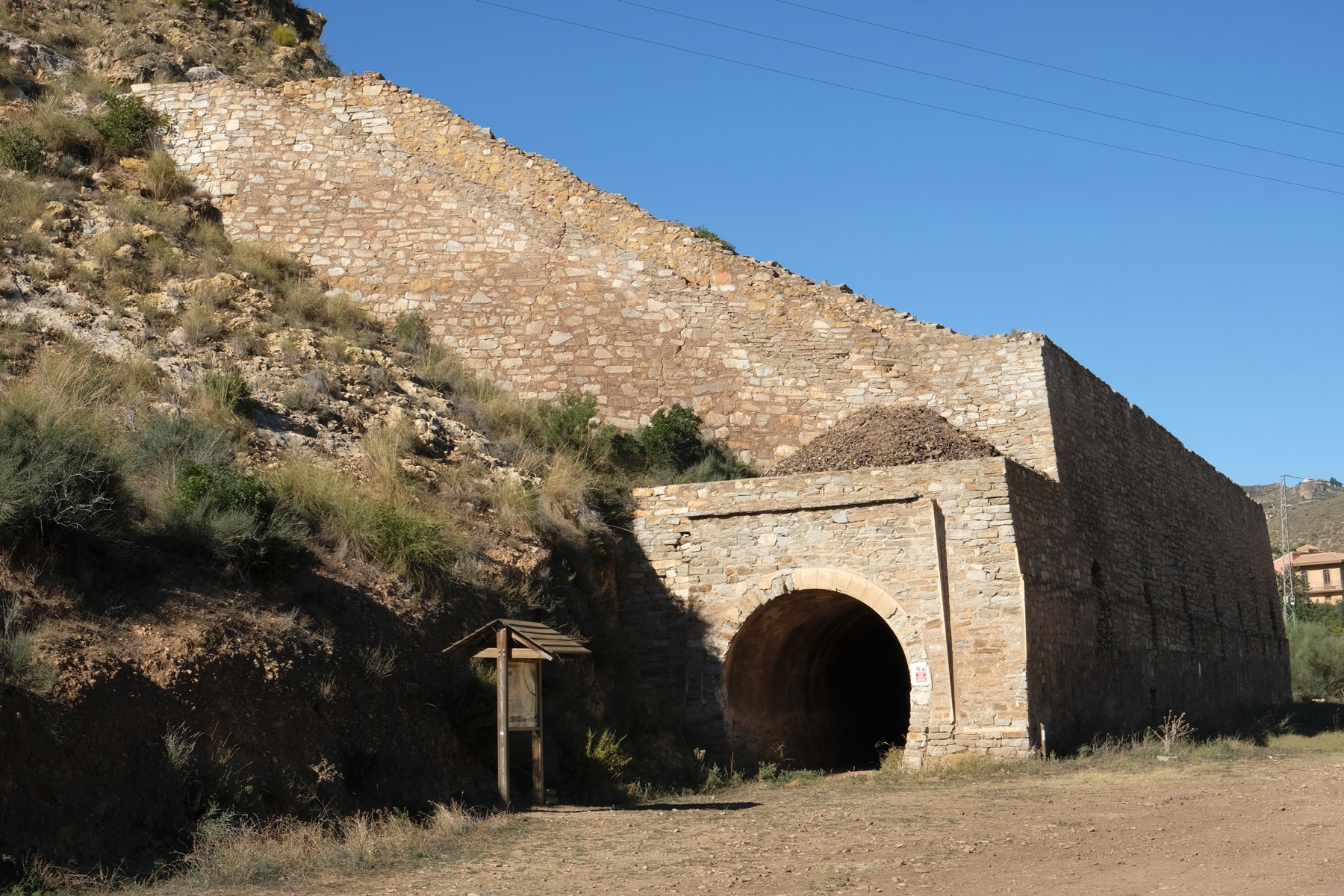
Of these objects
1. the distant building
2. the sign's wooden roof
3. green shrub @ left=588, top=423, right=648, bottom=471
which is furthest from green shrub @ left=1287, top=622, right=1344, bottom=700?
the sign's wooden roof

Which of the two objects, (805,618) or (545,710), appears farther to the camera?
(805,618)

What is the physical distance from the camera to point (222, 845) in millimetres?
8172

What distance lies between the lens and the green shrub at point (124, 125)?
2038cm

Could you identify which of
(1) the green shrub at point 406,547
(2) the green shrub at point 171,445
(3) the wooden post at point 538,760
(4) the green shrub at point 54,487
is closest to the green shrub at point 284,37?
(2) the green shrub at point 171,445


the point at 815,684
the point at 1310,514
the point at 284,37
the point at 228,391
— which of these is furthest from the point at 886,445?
the point at 1310,514

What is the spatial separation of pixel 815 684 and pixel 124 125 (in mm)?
14334

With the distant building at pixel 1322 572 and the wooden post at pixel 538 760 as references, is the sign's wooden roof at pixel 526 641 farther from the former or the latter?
the distant building at pixel 1322 572

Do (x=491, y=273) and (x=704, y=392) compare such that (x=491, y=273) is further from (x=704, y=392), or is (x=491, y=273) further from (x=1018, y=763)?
(x=1018, y=763)

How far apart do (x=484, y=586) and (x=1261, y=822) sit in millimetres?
7466

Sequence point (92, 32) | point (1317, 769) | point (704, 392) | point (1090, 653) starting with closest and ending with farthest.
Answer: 1. point (1317, 769)
2. point (1090, 653)
3. point (704, 392)
4. point (92, 32)

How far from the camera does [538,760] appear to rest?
37.7 feet

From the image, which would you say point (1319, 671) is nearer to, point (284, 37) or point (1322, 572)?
point (284, 37)

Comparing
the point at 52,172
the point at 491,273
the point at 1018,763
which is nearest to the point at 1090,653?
the point at 1018,763

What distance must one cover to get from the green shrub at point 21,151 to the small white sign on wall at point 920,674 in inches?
580
